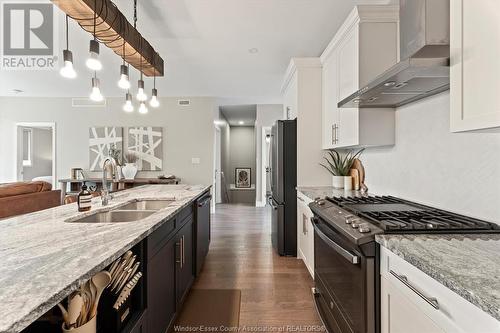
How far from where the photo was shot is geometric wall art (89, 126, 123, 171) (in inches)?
247

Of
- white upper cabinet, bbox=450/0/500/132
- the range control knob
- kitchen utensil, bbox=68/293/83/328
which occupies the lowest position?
kitchen utensil, bbox=68/293/83/328

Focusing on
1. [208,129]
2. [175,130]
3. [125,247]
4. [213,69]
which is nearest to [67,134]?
[175,130]

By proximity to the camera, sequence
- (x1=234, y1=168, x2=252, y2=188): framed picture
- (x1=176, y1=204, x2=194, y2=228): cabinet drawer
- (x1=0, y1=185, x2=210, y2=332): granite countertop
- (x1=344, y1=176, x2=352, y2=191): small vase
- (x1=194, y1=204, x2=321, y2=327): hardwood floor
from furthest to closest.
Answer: (x1=234, y1=168, x2=252, y2=188): framed picture
(x1=344, y1=176, x2=352, y2=191): small vase
(x1=194, y1=204, x2=321, y2=327): hardwood floor
(x1=176, y1=204, x2=194, y2=228): cabinet drawer
(x1=0, y1=185, x2=210, y2=332): granite countertop

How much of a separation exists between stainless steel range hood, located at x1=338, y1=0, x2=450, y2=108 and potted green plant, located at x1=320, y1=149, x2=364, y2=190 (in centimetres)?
135

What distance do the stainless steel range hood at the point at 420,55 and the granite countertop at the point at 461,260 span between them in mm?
789

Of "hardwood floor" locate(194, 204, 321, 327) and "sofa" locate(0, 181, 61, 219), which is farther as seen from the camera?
"sofa" locate(0, 181, 61, 219)

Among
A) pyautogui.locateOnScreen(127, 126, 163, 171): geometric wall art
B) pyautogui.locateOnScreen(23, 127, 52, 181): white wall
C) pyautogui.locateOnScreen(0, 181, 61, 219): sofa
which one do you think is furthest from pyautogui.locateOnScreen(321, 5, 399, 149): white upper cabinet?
pyautogui.locateOnScreen(23, 127, 52, 181): white wall

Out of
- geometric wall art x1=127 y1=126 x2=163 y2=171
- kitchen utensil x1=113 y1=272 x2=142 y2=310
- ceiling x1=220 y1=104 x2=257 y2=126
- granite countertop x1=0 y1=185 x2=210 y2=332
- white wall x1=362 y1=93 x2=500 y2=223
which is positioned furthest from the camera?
ceiling x1=220 y1=104 x2=257 y2=126

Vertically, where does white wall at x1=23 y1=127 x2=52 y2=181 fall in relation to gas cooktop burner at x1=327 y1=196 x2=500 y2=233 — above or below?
above

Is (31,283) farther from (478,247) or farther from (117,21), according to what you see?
(117,21)

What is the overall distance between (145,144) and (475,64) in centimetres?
619

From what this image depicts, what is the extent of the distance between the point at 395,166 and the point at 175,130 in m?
5.08

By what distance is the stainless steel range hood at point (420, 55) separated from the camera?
1316 mm

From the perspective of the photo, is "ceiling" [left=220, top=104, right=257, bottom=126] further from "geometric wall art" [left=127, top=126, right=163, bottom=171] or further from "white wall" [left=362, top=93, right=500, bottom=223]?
"white wall" [left=362, top=93, right=500, bottom=223]
